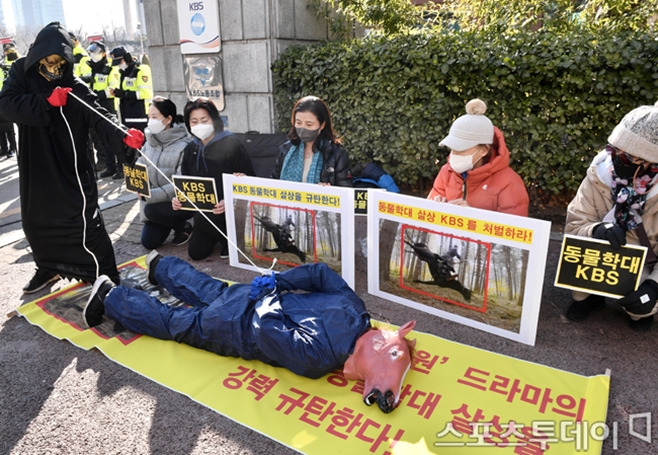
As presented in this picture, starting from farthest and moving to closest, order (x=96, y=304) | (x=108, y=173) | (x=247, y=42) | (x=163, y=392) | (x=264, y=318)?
(x=108, y=173)
(x=247, y=42)
(x=96, y=304)
(x=264, y=318)
(x=163, y=392)

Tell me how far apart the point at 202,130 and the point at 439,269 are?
2.32m

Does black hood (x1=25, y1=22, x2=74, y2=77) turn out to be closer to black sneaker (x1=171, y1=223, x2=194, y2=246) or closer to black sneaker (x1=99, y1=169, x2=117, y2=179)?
black sneaker (x1=171, y1=223, x2=194, y2=246)

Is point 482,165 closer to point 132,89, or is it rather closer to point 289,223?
point 289,223

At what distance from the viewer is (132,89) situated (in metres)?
7.43

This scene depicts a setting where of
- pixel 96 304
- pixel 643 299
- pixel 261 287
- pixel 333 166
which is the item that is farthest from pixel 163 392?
pixel 643 299

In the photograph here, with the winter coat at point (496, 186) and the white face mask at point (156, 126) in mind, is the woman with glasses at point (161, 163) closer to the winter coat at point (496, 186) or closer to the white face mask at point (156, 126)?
the white face mask at point (156, 126)

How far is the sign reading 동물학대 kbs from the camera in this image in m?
2.64

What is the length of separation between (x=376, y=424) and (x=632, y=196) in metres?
1.99

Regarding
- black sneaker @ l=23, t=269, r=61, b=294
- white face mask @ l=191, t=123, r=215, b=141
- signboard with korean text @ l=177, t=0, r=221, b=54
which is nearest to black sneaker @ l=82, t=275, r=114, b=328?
black sneaker @ l=23, t=269, r=61, b=294

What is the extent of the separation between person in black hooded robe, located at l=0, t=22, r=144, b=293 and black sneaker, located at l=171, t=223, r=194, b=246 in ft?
3.89

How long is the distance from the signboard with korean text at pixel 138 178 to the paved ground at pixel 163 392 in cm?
114

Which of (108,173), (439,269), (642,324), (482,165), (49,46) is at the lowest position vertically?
(108,173)

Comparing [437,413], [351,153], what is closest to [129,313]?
[437,413]

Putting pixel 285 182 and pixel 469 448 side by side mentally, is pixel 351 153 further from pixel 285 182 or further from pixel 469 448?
pixel 469 448
